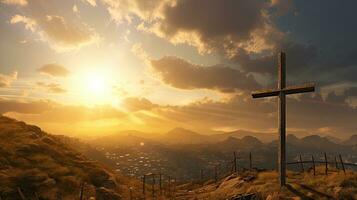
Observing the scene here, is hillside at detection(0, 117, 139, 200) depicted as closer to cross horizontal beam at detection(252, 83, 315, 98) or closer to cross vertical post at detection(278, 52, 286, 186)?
cross vertical post at detection(278, 52, 286, 186)

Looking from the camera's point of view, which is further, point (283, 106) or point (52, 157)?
point (52, 157)

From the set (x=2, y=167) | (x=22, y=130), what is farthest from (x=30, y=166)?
(x=22, y=130)

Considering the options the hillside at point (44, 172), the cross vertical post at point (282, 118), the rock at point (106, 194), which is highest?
the cross vertical post at point (282, 118)

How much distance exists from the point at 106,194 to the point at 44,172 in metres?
7.96

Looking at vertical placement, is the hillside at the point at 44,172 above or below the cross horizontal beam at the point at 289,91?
below

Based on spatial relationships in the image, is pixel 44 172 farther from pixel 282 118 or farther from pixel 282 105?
pixel 282 105

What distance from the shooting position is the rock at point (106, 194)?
36688mm

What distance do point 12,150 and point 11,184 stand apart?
9896 millimetres

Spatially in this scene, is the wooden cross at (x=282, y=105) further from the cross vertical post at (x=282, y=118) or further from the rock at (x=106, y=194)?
the rock at (x=106, y=194)

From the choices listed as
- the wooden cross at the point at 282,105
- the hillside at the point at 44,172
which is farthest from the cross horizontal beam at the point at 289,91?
the hillside at the point at 44,172

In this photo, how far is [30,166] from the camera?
123 ft

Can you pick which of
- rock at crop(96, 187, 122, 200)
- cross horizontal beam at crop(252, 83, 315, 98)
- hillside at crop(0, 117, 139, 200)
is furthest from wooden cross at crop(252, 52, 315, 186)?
hillside at crop(0, 117, 139, 200)

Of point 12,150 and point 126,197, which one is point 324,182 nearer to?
point 126,197

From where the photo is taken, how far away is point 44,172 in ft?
122
